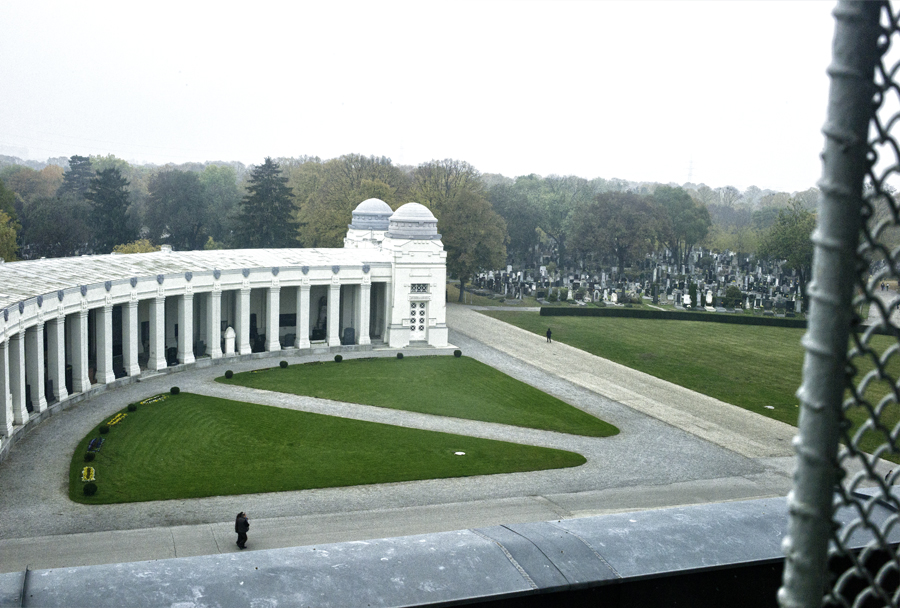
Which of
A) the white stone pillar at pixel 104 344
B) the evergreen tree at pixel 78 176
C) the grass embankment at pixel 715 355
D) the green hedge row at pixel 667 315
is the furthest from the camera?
the evergreen tree at pixel 78 176

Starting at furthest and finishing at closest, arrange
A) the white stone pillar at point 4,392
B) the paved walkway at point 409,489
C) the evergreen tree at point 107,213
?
the evergreen tree at point 107,213, the white stone pillar at point 4,392, the paved walkway at point 409,489

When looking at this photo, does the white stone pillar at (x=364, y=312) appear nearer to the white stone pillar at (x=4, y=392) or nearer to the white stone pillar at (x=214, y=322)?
the white stone pillar at (x=214, y=322)

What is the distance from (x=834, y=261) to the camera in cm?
293

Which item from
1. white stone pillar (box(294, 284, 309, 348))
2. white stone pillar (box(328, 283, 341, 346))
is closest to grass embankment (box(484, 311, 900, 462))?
white stone pillar (box(328, 283, 341, 346))

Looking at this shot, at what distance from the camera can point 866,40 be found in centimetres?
291

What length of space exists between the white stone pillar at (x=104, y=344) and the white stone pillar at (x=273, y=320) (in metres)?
12.3

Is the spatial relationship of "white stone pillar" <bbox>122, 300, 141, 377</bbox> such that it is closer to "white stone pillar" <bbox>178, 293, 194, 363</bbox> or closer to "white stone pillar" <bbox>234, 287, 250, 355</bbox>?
"white stone pillar" <bbox>178, 293, 194, 363</bbox>

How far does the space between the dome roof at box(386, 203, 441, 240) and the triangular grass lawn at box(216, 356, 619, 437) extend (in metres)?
9.88

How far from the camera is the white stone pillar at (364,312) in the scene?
2261 inches

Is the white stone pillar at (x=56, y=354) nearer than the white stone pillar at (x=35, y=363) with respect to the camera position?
No

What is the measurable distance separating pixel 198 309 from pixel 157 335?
28.5 feet

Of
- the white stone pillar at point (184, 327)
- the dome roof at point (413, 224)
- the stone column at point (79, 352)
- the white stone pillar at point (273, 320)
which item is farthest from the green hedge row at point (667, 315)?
the stone column at point (79, 352)

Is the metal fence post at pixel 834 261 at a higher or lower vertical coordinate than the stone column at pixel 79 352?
higher

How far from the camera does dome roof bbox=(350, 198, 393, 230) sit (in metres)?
72.1
